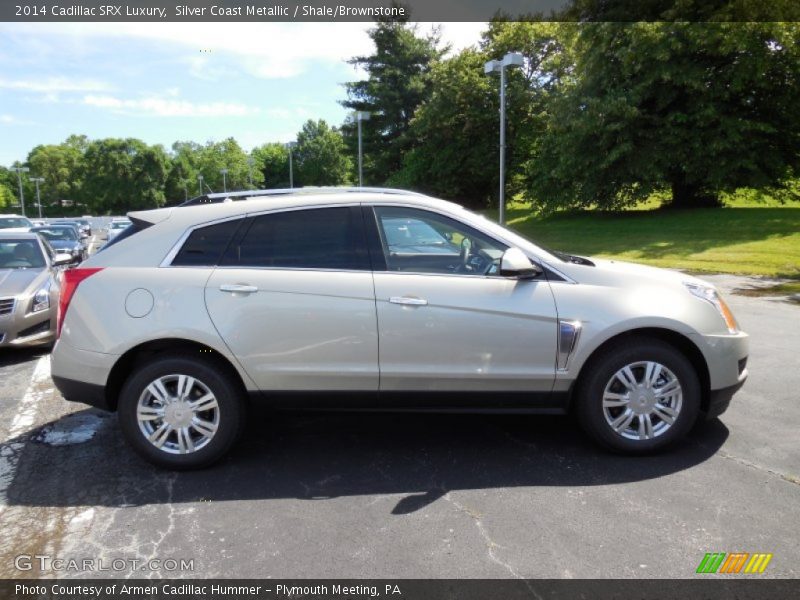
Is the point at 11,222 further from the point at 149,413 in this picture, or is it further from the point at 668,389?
the point at 668,389

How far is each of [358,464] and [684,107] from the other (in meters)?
26.5

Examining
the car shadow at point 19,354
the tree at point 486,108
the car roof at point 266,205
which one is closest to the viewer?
the car roof at point 266,205

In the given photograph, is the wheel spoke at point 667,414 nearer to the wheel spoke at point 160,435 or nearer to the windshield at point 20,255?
the wheel spoke at point 160,435

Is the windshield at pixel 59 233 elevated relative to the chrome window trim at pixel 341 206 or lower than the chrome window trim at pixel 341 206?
lower

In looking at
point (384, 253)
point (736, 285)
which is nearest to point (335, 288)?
point (384, 253)

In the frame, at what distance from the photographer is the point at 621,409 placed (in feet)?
13.0

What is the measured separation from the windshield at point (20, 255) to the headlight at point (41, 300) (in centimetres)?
105

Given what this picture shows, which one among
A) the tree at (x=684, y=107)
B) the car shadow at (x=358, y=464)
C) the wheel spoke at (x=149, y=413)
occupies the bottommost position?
the car shadow at (x=358, y=464)

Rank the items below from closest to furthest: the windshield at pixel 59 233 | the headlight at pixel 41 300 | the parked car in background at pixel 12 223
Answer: the headlight at pixel 41 300 → the parked car in background at pixel 12 223 → the windshield at pixel 59 233

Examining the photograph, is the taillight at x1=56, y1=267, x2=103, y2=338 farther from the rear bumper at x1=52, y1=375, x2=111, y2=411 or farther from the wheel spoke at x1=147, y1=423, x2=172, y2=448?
the wheel spoke at x1=147, y1=423, x2=172, y2=448

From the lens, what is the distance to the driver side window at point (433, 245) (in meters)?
3.95

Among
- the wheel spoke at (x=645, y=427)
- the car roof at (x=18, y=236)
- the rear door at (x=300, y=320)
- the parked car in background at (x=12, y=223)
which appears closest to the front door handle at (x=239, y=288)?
the rear door at (x=300, y=320)

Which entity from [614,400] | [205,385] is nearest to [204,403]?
[205,385]

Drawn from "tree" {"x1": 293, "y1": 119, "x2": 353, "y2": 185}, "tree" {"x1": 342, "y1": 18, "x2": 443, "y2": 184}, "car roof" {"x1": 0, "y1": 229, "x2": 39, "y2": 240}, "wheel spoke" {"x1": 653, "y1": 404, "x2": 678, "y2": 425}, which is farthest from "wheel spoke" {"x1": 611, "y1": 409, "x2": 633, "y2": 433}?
"tree" {"x1": 293, "y1": 119, "x2": 353, "y2": 185}
